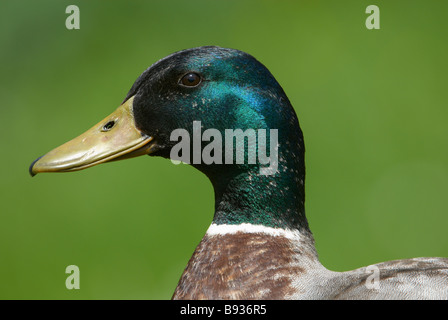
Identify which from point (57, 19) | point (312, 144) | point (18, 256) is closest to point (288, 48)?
point (312, 144)

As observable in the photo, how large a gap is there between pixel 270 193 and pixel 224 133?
13cm

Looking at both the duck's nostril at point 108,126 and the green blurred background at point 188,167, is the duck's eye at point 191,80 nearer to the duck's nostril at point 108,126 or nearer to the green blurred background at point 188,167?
the duck's nostril at point 108,126

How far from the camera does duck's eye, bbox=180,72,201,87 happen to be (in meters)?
1.25

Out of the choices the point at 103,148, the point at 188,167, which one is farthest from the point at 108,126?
the point at 188,167

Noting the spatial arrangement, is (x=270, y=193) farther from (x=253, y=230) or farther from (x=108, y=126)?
(x=108, y=126)

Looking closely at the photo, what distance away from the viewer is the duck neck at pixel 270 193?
1.23 m

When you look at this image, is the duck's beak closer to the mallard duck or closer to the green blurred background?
the mallard duck

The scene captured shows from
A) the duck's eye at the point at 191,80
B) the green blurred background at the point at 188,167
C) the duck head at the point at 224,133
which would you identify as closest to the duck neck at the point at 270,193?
the duck head at the point at 224,133

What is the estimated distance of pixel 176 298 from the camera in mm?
1197

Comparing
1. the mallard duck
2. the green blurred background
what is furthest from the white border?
the green blurred background

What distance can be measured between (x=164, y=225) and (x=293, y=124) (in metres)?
1.41

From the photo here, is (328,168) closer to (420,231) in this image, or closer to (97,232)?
(420,231)

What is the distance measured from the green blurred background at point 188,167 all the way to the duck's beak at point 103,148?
1081 millimetres

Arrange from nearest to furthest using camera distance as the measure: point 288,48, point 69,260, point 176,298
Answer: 1. point 176,298
2. point 69,260
3. point 288,48
